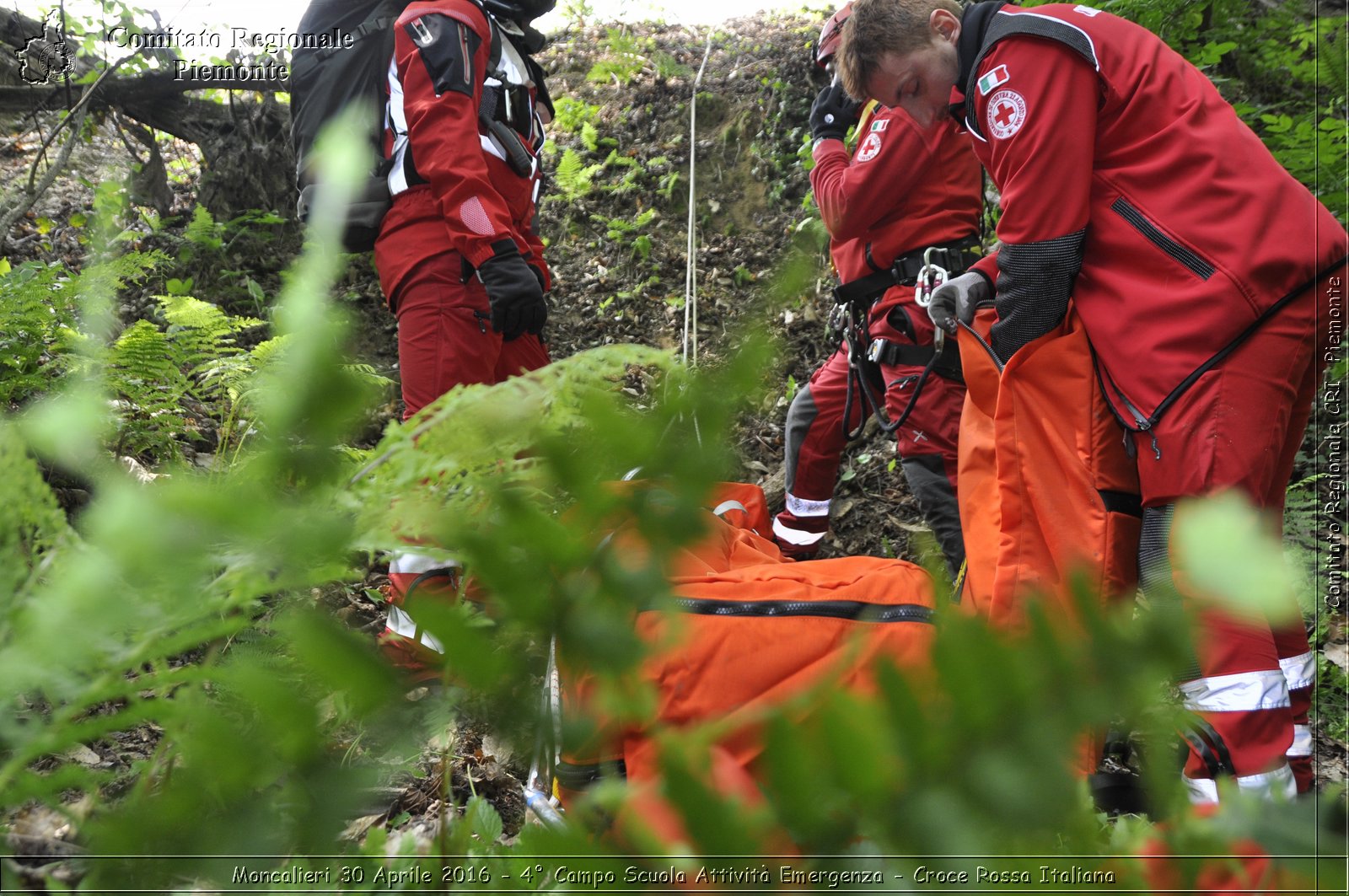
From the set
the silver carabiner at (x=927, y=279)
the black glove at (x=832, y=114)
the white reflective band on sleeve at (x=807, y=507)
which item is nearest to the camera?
the silver carabiner at (x=927, y=279)

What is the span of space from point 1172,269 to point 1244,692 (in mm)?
1098

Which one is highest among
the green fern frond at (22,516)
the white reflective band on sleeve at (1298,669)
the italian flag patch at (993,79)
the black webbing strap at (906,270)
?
→ the italian flag patch at (993,79)

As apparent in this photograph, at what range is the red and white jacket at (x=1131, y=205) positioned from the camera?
2.04m

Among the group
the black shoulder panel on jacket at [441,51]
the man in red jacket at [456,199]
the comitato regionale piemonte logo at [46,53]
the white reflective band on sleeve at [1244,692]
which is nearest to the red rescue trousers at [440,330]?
the man in red jacket at [456,199]

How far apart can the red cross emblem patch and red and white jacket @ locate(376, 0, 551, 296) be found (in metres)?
1.89

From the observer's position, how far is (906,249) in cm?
353

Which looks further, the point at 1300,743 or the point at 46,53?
the point at 46,53

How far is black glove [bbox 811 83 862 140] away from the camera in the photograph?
152 inches

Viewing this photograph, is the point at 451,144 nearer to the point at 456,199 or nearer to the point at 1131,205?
the point at 456,199

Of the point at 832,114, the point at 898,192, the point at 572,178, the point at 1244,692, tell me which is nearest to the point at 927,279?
the point at 898,192

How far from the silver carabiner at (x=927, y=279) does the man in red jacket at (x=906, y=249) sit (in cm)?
7

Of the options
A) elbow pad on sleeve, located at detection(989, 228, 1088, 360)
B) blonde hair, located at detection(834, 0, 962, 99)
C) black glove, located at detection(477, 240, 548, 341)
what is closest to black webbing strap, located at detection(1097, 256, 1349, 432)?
elbow pad on sleeve, located at detection(989, 228, 1088, 360)

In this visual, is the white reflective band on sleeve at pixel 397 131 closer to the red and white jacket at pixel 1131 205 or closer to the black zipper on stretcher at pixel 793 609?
the red and white jacket at pixel 1131 205

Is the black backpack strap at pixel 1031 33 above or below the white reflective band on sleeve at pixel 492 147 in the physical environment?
above
